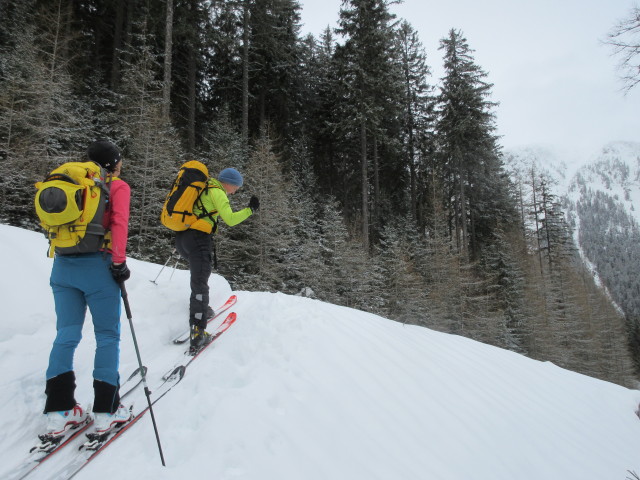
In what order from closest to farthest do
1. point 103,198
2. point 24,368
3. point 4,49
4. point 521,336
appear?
point 103,198
point 24,368
point 4,49
point 521,336

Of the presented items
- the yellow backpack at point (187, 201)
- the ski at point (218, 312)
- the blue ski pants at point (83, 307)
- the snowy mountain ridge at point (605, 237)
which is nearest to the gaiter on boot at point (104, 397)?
the blue ski pants at point (83, 307)

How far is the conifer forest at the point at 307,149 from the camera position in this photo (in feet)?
42.0

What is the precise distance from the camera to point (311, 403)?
2832 mm

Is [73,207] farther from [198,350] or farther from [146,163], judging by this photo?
[146,163]

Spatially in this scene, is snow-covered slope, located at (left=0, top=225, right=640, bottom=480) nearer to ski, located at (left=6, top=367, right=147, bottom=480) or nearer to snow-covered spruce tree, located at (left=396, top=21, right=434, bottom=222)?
ski, located at (left=6, top=367, right=147, bottom=480)

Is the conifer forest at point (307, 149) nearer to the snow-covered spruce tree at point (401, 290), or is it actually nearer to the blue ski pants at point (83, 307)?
the snow-covered spruce tree at point (401, 290)

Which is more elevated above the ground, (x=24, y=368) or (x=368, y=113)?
(x=368, y=113)

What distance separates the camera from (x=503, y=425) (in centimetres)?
360

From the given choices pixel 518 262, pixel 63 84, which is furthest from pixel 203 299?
pixel 518 262

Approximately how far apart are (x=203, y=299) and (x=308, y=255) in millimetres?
12899

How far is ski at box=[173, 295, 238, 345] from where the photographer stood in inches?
163

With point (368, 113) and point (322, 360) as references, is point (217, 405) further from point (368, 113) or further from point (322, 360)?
point (368, 113)

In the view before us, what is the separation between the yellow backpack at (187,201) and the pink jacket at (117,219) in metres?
1.12

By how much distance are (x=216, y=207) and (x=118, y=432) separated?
2367 mm
